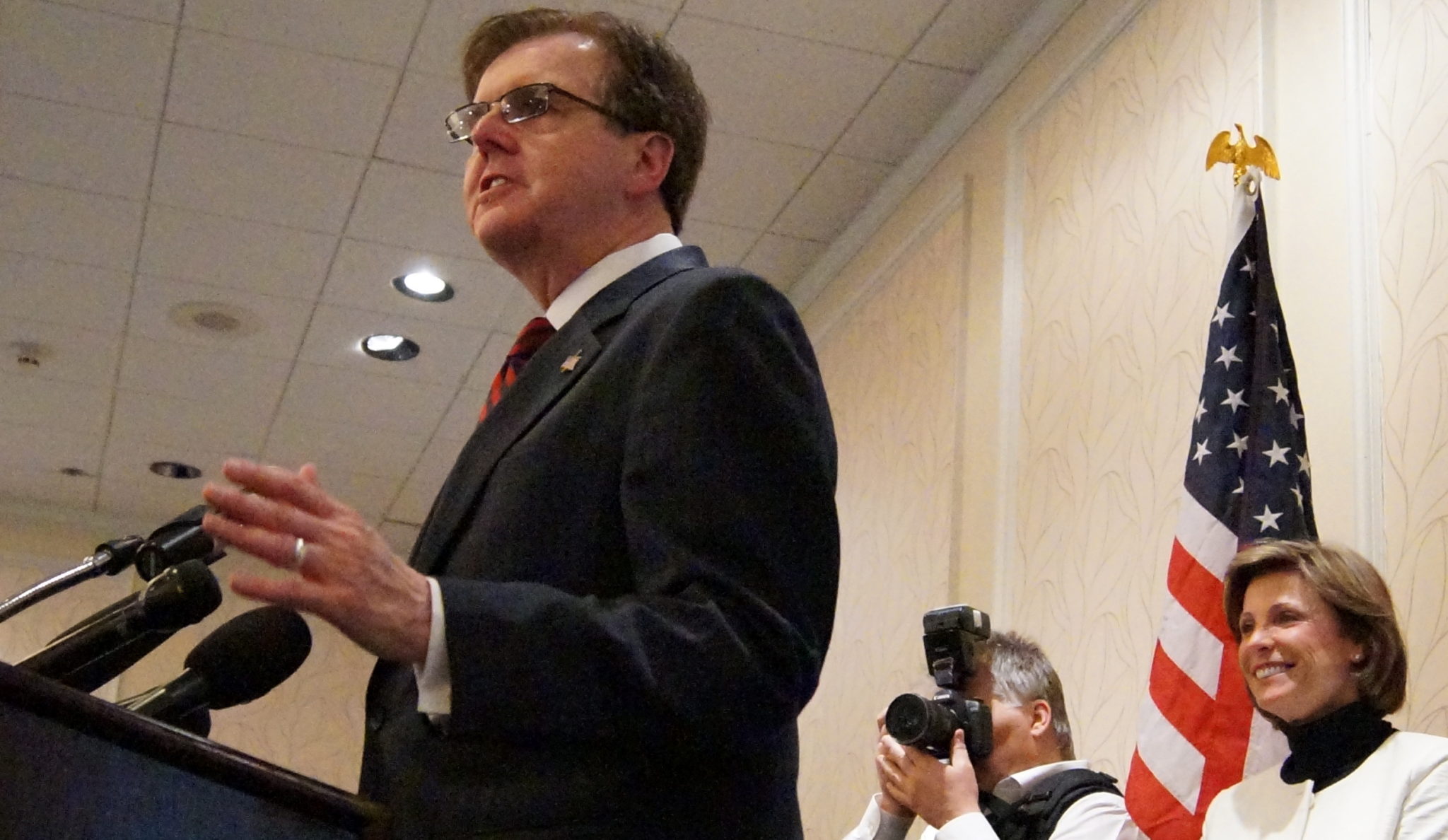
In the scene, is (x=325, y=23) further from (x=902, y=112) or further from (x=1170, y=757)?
(x=1170, y=757)

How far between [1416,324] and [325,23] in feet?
9.16

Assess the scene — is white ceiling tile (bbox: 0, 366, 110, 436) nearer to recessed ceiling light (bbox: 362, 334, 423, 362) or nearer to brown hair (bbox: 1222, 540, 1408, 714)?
recessed ceiling light (bbox: 362, 334, 423, 362)

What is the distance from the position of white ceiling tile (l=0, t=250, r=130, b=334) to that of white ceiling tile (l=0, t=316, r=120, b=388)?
0.07m

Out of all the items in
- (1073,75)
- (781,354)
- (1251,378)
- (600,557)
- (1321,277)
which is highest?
(1073,75)

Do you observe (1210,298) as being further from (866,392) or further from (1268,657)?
(866,392)

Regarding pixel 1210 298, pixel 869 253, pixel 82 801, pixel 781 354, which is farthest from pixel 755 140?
pixel 82 801

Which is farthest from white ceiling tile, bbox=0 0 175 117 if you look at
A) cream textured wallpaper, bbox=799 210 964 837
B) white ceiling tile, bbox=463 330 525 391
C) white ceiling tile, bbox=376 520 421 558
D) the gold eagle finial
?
white ceiling tile, bbox=376 520 421 558

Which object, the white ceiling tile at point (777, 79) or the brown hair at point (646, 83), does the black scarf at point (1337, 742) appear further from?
the white ceiling tile at point (777, 79)

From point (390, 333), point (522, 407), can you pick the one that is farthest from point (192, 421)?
point (522, 407)

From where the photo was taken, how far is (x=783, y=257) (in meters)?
5.30

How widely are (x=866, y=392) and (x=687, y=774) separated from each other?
390cm

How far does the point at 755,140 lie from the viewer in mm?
4543

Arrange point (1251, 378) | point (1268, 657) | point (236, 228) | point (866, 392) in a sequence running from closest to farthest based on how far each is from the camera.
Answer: point (1268, 657)
point (1251, 378)
point (866, 392)
point (236, 228)

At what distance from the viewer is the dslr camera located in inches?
91.3
